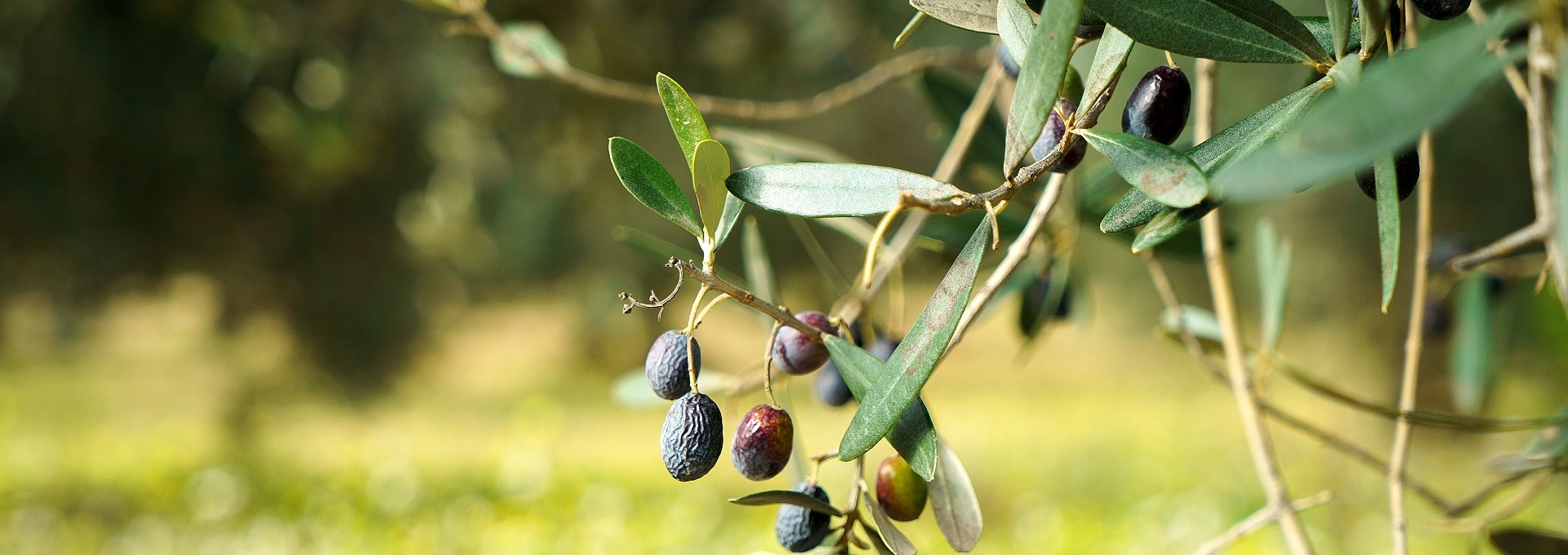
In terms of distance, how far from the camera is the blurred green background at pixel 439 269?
230 centimetres

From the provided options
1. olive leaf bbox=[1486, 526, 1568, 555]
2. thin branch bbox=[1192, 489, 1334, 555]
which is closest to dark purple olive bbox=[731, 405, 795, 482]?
thin branch bbox=[1192, 489, 1334, 555]

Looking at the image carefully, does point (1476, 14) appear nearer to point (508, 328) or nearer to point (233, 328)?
point (233, 328)

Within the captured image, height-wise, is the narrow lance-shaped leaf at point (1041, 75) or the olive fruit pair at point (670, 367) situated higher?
the olive fruit pair at point (670, 367)

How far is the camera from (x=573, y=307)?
431cm

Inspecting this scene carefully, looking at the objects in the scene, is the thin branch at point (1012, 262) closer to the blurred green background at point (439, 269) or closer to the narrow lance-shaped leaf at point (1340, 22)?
the narrow lance-shaped leaf at point (1340, 22)

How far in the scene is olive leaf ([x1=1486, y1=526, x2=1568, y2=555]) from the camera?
1.54 feet

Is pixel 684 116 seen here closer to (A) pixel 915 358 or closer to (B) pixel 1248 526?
(A) pixel 915 358

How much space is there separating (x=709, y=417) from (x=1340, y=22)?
0.62 ft

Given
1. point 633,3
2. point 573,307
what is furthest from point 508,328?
point 633,3

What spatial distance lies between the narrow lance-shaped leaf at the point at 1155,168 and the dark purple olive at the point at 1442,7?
8 centimetres

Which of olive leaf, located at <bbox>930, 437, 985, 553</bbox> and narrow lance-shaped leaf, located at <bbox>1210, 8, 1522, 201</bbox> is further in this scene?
olive leaf, located at <bbox>930, 437, 985, 553</bbox>

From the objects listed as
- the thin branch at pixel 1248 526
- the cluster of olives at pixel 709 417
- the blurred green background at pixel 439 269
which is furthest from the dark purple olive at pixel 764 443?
the blurred green background at pixel 439 269

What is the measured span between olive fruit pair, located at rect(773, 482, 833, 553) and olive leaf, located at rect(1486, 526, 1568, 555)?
359 millimetres

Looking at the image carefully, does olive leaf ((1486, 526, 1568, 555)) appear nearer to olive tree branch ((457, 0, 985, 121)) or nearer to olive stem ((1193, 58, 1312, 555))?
olive stem ((1193, 58, 1312, 555))
